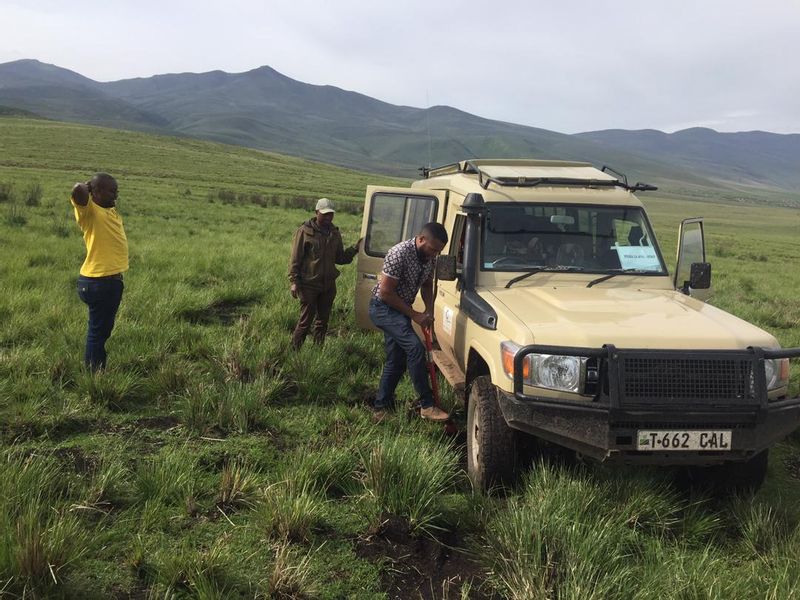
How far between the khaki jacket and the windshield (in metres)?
2.34

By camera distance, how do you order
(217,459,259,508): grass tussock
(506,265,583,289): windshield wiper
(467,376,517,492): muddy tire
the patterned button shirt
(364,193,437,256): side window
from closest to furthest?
(217,459,259,508): grass tussock, (467,376,517,492): muddy tire, (506,265,583,289): windshield wiper, the patterned button shirt, (364,193,437,256): side window

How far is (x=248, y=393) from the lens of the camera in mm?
5266

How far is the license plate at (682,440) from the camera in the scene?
138 inches

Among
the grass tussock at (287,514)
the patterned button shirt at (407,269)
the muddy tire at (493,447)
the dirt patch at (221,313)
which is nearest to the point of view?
the grass tussock at (287,514)

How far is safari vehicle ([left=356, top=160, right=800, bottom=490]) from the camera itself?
3.53 metres

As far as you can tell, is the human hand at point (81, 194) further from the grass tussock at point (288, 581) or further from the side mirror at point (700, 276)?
the side mirror at point (700, 276)

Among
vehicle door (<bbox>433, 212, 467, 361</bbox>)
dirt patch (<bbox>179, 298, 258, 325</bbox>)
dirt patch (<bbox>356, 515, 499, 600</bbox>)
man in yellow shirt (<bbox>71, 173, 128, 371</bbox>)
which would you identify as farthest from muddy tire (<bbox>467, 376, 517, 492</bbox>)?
dirt patch (<bbox>179, 298, 258, 325</bbox>)

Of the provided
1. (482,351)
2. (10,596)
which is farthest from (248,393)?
(10,596)

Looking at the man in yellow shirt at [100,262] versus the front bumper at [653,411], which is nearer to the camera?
the front bumper at [653,411]

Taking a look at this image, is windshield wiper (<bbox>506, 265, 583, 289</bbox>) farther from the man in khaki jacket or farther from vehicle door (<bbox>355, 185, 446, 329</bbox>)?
the man in khaki jacket

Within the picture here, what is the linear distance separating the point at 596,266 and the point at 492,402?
1838 mm

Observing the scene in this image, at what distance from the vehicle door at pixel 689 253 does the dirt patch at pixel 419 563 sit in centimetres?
332

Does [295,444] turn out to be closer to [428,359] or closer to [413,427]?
[413,427]

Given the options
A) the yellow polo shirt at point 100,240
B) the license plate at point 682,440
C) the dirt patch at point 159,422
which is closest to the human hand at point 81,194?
the yellow polo shirt at point 100,240
